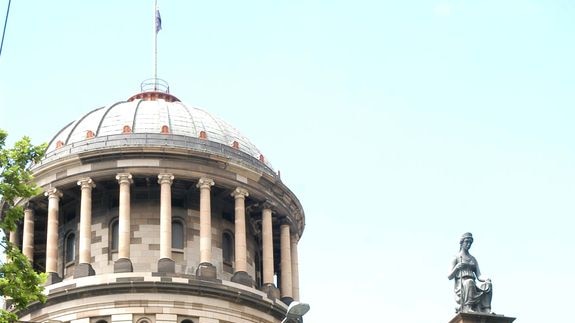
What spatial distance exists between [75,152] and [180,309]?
27.9ft

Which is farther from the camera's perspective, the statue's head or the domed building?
the domed building

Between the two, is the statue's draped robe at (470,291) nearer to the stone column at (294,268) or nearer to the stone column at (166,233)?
the stone column at (166,233)

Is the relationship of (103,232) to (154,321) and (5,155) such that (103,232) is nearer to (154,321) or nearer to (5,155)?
(154,321)

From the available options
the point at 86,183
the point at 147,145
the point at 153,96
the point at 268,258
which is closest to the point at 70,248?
the point at 86,183

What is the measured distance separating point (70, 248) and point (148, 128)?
6.29 m

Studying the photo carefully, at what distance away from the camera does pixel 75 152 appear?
2435 inches

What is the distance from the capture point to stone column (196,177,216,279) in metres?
60.1

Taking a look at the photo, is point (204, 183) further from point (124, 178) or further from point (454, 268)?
point (454, 268)

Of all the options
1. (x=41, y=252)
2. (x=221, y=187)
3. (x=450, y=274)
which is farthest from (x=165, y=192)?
(x=450, y=274)

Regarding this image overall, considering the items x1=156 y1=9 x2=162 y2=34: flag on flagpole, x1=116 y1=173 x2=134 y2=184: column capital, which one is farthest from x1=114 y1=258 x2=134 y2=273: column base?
x1=156 y1=9 x2=162 y2=34: flag on flagpole

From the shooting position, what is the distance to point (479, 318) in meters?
43.7

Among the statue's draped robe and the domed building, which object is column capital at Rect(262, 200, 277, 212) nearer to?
the domed building

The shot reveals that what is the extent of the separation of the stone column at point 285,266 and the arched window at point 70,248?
943 centimetres

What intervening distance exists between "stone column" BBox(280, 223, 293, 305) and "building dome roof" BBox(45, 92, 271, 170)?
3.14 meters
